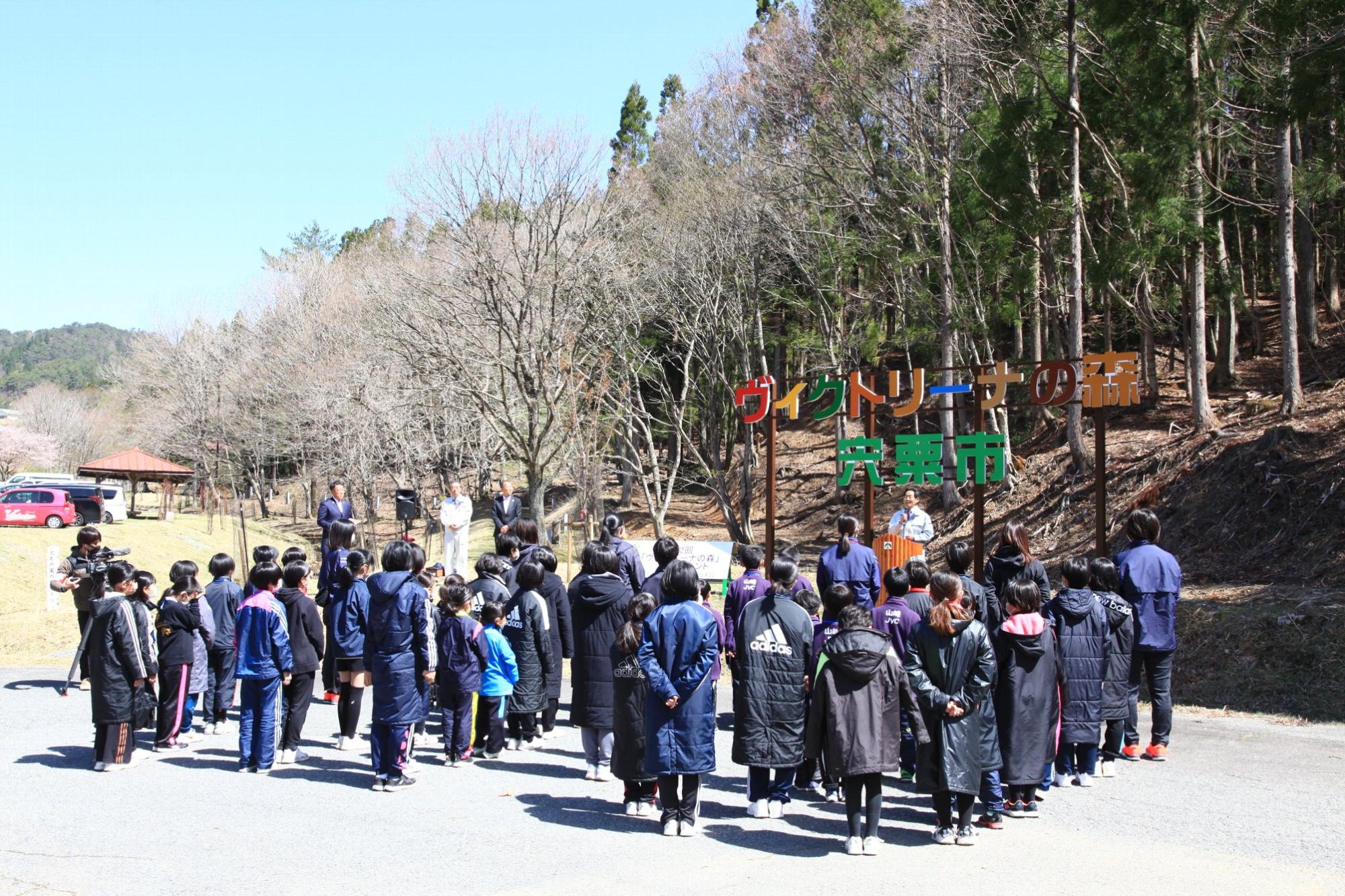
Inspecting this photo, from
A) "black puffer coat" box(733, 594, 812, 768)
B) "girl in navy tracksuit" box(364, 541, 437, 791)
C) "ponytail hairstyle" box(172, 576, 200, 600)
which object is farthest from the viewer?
"ponytail hairstyle" box(172, 576, 200, 600)

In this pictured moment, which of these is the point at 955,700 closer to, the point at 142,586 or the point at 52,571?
the point at 142,586

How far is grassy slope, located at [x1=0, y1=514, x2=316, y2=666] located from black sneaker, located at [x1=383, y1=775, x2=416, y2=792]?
760 centimetres

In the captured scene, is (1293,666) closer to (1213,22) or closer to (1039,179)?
(1213,22)

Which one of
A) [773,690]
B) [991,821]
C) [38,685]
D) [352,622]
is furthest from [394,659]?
[38,685]

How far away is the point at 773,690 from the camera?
5844mm

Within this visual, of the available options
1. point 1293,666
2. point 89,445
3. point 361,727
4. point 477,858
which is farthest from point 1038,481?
point 89,445

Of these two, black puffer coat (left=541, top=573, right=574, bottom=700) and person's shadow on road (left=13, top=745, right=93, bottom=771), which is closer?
person's shadow on road (left=13, top=745, right=93, bottom=771)

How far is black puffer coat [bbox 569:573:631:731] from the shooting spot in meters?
6.94

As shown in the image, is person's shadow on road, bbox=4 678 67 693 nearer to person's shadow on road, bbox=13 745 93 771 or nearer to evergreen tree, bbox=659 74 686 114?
person's shadow on road, bbox=13 745 93 771

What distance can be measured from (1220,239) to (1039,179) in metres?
3.79

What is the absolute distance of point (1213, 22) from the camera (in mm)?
16703

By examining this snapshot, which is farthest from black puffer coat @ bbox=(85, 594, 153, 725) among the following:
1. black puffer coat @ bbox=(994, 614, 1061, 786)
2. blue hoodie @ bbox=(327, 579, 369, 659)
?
black puffer coat @ bbox=(994, 614, 1061, 786)

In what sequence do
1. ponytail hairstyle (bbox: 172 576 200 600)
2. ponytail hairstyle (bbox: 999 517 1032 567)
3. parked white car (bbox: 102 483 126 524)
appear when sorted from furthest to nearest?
1. parked white car (bbox: 102 483 126 524)
2. ponytail hairstyle (bbox: 172 576 200 600)
3. ponytail hairstyle (bbox: 999 517 1032 567)

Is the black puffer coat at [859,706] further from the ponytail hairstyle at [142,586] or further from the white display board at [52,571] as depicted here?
the white display board at [52,571]
